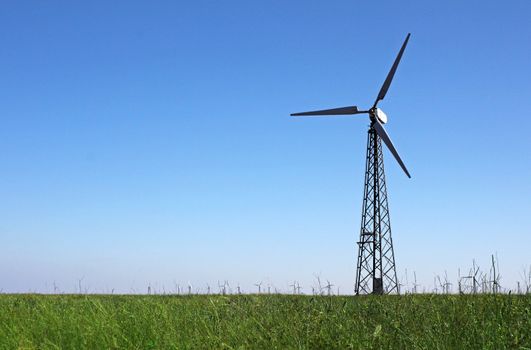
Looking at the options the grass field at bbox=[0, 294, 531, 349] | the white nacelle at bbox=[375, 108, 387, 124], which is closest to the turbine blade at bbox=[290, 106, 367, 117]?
the white nacelle at bbox=[375, 108, 387, 124]

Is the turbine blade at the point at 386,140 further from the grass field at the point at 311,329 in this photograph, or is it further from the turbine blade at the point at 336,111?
the grass field at the point at 311,329

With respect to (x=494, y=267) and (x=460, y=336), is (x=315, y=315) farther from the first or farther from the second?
(x=494, y=267)

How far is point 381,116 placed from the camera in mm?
39906

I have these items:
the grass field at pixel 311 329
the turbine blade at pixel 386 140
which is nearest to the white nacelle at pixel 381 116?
the turbine blade at pixel 386 140

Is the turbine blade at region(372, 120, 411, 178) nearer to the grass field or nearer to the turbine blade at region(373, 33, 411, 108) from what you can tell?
the turbine blade at region(373, 33, 411, 108)

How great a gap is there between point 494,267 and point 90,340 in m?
7.13

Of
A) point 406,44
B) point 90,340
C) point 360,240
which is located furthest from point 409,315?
point 406,44

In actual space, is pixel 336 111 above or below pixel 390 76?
below

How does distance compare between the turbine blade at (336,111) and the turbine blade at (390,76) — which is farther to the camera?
the turbine blade at (336,111)

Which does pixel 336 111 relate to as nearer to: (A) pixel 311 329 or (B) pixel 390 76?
(B) pixel 390 76

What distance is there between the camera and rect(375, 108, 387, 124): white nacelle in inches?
1563

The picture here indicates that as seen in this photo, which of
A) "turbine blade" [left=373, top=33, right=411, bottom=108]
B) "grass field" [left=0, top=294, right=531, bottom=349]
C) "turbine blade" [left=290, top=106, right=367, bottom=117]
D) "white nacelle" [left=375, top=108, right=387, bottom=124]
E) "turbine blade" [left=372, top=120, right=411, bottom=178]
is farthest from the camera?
"turbine blade" [left=290, top=106, right=367, bottom=117]

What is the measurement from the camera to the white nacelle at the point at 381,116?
130 feet

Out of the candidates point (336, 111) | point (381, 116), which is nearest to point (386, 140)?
point (381, 116)
